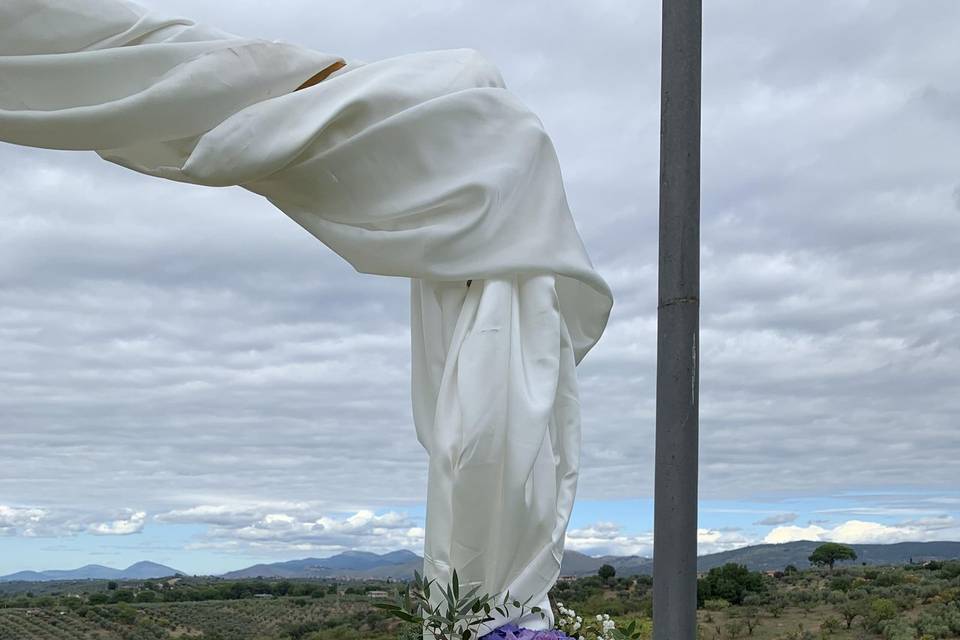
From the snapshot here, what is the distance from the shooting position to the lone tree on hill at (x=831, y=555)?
2491 cm

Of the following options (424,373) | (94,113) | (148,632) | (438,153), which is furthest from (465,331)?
(148,632)

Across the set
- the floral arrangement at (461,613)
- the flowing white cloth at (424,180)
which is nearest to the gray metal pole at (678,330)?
the floral arrangement at (461,613)

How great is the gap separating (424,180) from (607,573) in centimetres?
1013

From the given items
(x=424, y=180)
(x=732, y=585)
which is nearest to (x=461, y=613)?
(x=424, y=180)

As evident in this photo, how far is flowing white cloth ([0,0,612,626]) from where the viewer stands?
452 cm

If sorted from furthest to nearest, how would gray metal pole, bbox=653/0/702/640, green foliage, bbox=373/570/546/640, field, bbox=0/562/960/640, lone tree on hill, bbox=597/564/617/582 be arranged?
field, bbox=0/562/960/640
lone tree on hill, bbox=597/564/617/582
green foliage, bbox=373/570/546/640
gray metal pole, bbox=653/0/702/640

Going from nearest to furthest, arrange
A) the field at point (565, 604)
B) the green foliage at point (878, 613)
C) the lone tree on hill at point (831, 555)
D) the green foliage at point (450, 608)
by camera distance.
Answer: the green foliage at point (450, 608)
the field at point (565, 604)
the green foliage at point (878, 613)
the lone tree on hill at point (831, 555)

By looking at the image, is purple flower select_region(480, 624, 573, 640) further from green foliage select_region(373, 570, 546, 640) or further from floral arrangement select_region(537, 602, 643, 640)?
floral arrangement select_region(537, 602, 643, 640)

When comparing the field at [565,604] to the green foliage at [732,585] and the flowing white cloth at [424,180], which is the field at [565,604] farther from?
the flowing white cloth at [424,180]

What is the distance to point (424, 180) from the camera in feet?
15.8

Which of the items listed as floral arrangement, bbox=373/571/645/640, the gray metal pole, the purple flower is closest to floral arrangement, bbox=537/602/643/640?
floral arrangement, bbox=373/571/645/640

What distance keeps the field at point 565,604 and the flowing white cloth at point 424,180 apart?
2.01 m

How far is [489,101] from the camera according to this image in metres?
4.90

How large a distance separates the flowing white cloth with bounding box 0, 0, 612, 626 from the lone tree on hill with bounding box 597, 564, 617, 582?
350 inches
